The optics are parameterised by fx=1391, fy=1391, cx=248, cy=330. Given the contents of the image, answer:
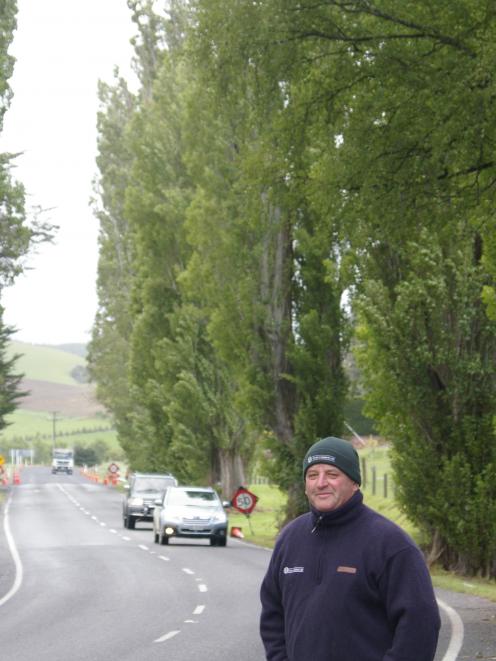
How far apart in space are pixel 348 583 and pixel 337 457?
509mm

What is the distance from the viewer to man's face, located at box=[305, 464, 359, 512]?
5422mm

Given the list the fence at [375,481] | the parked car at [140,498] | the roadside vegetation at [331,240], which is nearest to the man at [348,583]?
the roadside vegetation at [331,240]

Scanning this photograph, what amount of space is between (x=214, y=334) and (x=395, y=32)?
22962 mm

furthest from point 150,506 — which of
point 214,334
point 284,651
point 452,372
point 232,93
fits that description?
point 284,651

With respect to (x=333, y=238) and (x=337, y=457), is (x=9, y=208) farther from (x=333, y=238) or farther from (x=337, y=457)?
(x=337, y=457)

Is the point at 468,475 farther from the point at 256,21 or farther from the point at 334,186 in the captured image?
the point at 256,21

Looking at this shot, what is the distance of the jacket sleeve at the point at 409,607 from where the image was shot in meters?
Result: 5.14

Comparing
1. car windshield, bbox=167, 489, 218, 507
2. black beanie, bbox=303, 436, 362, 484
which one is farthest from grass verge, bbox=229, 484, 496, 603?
black beanie, bbox=303, 436, 362, 484

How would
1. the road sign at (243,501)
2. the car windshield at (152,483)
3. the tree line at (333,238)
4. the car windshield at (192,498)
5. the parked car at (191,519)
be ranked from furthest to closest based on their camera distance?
the car windshield at (152,483), the road sign at (243,501), the car windshield at (192,498), the parked car at (191,519), the tree line at (333,238)

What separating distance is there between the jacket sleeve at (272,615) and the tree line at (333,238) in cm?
956

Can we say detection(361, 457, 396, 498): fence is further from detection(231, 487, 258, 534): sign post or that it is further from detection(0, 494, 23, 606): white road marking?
detection(0, 494, 23, 606): white road marking

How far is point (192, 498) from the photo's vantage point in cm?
3719

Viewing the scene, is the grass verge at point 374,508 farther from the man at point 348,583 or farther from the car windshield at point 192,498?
the man at point 348,583

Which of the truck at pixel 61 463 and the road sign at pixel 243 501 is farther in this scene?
the truck at pixel 61 463
